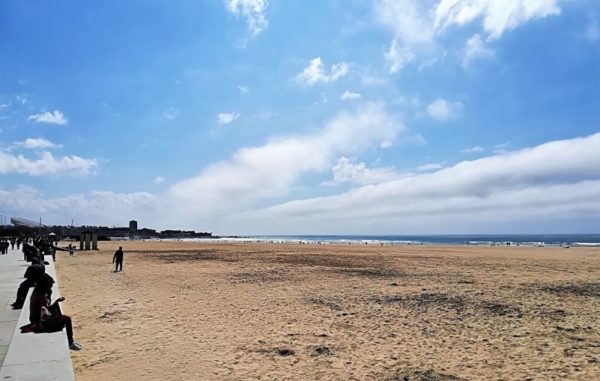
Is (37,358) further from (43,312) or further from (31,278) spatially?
(31,278)

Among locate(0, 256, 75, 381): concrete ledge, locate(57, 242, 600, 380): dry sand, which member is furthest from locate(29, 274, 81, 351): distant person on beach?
locate(57, 242, 600, 380): dry sand

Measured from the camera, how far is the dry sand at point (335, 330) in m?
7.12

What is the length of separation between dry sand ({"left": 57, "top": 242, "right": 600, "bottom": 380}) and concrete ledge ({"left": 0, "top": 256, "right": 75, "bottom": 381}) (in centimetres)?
93

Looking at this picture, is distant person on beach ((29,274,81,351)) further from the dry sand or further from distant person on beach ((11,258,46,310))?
the dry sand

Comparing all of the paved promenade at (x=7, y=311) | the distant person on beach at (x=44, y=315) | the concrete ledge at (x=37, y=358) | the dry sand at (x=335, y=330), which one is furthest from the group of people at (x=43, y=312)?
the dry sand at (x=335, y=330)

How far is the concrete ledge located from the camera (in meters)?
4.66

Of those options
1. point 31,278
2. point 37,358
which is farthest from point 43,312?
point 37,358

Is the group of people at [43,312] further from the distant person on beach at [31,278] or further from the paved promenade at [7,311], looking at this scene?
the paved promenade at [7,311]

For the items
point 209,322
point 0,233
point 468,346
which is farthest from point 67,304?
point 0,233

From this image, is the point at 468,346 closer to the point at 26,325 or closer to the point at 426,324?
the point at 426,324

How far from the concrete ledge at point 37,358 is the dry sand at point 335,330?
926 mm

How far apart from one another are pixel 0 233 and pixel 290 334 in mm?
60301

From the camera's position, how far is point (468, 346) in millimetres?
8469

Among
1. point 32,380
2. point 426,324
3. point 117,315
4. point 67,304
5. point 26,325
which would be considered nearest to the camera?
point 32,380
